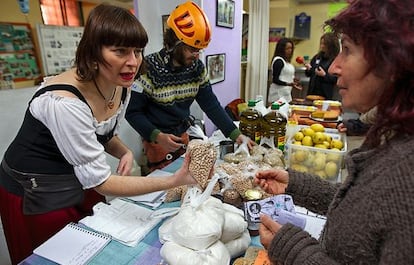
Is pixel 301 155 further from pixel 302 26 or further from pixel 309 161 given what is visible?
pixel 302 26

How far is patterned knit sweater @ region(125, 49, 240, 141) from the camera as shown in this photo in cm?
151

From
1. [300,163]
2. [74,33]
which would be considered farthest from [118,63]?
[74,33]

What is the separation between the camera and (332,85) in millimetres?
3865

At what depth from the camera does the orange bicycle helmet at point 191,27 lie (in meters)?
1.37

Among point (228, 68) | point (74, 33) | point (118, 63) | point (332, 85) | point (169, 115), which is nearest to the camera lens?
point (118, 63)

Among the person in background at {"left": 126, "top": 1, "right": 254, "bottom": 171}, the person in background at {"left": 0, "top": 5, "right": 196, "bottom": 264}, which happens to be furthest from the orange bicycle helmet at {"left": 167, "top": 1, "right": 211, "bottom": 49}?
the person in background at {"left": 0, "top": 5, "right": 196, "bottom": 264}

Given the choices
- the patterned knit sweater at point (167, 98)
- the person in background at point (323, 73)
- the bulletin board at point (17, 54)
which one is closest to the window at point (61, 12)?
the bulletin board at point (17, 54)

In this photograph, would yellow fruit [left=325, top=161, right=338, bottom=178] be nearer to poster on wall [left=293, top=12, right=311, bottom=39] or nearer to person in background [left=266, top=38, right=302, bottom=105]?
person in background [left=266, top=38, right=302, bottom=105]

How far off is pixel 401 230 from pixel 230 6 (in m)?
3.01

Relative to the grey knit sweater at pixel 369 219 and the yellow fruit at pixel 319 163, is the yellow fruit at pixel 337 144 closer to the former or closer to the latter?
the yellow fruit at pixel 319 163

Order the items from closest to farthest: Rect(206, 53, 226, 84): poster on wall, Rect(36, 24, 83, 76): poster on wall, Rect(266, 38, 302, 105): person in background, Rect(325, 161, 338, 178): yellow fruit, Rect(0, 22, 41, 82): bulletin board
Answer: Rect(325, 161, 338, 178): yellow fruit
Rect(0, 22, 41, 82): bulletin board
Rect(36, 24, 83, 76): poster on wall
Rect(206, 53, 226, 84): poster on wall
Rect(266, 38, 302, 105): person in background

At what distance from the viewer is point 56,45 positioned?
1959 millimetres

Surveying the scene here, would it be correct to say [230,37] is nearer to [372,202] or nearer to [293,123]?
[293,123]

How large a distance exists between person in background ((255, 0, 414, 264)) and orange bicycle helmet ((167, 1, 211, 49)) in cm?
91
